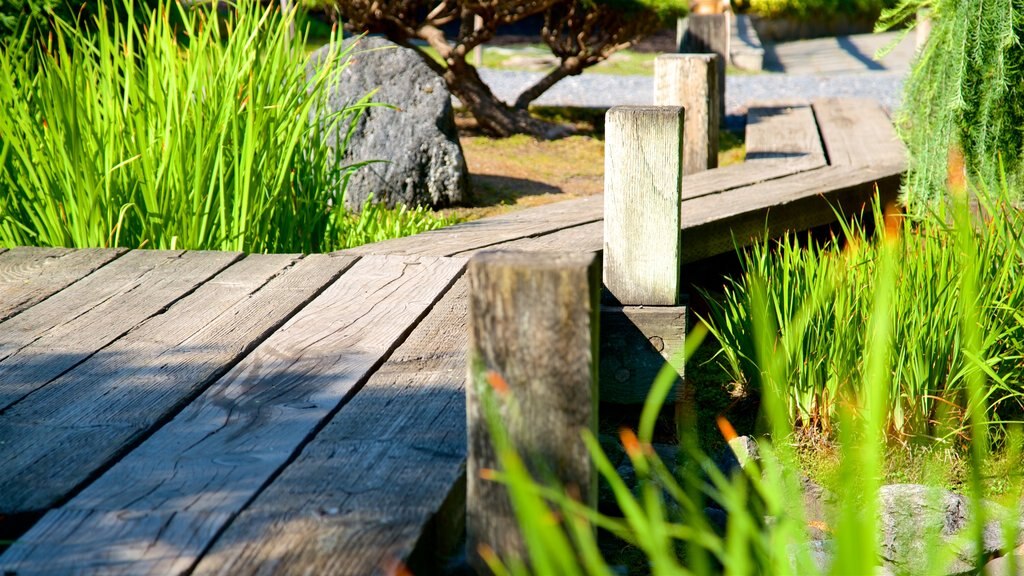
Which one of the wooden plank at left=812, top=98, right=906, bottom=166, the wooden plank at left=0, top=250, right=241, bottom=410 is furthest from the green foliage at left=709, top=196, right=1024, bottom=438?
the wooden plank at left=0, top=250, right=241, bottom=410

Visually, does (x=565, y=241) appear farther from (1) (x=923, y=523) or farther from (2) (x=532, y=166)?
(2) (x=532, y=166)

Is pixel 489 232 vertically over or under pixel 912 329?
over

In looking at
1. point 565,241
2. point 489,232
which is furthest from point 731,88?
point 565,241

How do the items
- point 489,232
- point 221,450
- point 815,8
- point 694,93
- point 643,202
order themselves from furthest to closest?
point 815,8
point 694,93
point 489,232
point 643,202
point 221,450

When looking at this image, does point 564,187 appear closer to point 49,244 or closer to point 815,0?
point 49,244

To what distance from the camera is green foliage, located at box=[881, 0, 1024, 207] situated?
362cm

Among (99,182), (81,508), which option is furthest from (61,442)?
(99,182)

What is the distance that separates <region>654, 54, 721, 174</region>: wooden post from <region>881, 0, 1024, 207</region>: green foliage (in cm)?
126

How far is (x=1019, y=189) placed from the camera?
3750mm

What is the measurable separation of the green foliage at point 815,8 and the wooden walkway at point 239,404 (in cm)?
1523

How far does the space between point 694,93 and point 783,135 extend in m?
0.81

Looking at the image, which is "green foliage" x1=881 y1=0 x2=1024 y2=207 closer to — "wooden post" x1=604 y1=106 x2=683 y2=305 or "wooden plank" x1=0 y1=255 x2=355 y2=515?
"wooden post" x1=604 y1=106 x2=683 y2=305

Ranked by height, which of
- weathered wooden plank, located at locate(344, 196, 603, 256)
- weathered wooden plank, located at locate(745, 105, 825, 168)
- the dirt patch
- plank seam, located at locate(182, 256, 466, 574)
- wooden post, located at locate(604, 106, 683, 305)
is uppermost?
wooden post, located at locate(604, 106, 683, 305)

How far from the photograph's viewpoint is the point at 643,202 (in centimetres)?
274
